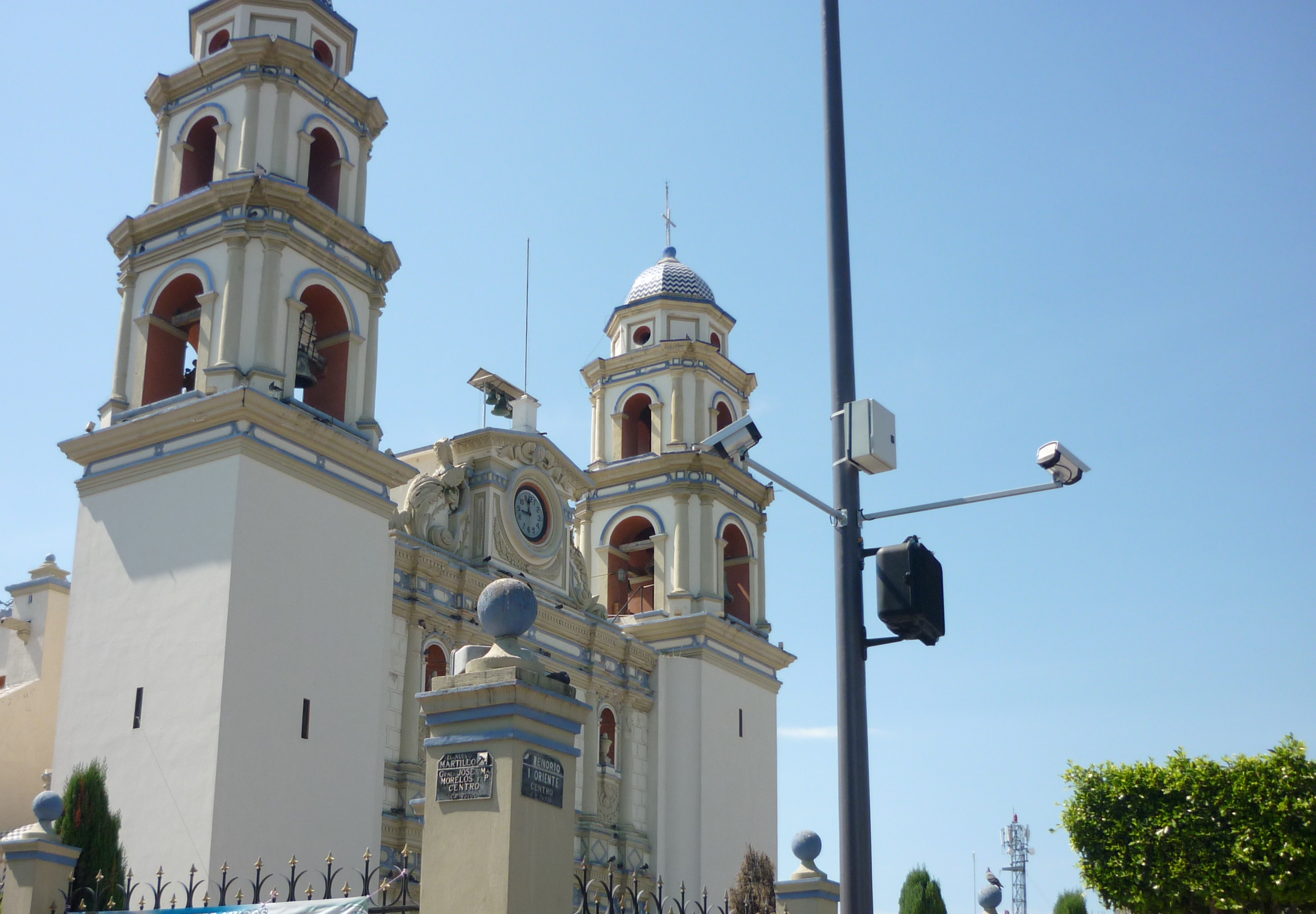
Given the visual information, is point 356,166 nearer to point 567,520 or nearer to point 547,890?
point 567,520

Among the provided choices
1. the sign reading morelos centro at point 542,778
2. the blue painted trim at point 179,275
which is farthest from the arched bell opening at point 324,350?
the sign reading morelos centro at point 542,778

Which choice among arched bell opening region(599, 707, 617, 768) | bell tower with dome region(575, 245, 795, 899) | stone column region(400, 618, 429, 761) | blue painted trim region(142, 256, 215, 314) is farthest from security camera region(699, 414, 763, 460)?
bell tower with dome region(575, 245, 795, 899)

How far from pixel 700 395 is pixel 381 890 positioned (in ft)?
87.1

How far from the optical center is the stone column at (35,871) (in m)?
12.6

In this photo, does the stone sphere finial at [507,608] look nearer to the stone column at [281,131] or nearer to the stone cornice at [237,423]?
the stone cornice at [237,423]

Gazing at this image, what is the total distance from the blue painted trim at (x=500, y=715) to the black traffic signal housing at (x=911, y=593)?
218cm

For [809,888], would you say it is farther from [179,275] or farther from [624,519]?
[624,519]

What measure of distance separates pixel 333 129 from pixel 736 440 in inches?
763

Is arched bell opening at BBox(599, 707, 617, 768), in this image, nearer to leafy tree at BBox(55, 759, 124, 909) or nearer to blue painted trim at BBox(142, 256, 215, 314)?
blue painted trim at BBox(142, 256, 215, 314)

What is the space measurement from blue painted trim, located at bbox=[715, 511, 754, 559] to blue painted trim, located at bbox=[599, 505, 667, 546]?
144cm

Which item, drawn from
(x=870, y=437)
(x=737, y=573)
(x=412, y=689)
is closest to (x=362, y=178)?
(x=412, y=689)

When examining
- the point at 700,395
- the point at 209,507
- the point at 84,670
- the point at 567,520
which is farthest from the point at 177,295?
the point at 700,395

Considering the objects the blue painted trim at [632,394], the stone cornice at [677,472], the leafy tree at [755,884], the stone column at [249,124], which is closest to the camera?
the stone column at [249,124]

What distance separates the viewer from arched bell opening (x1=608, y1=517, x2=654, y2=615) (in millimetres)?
35344
